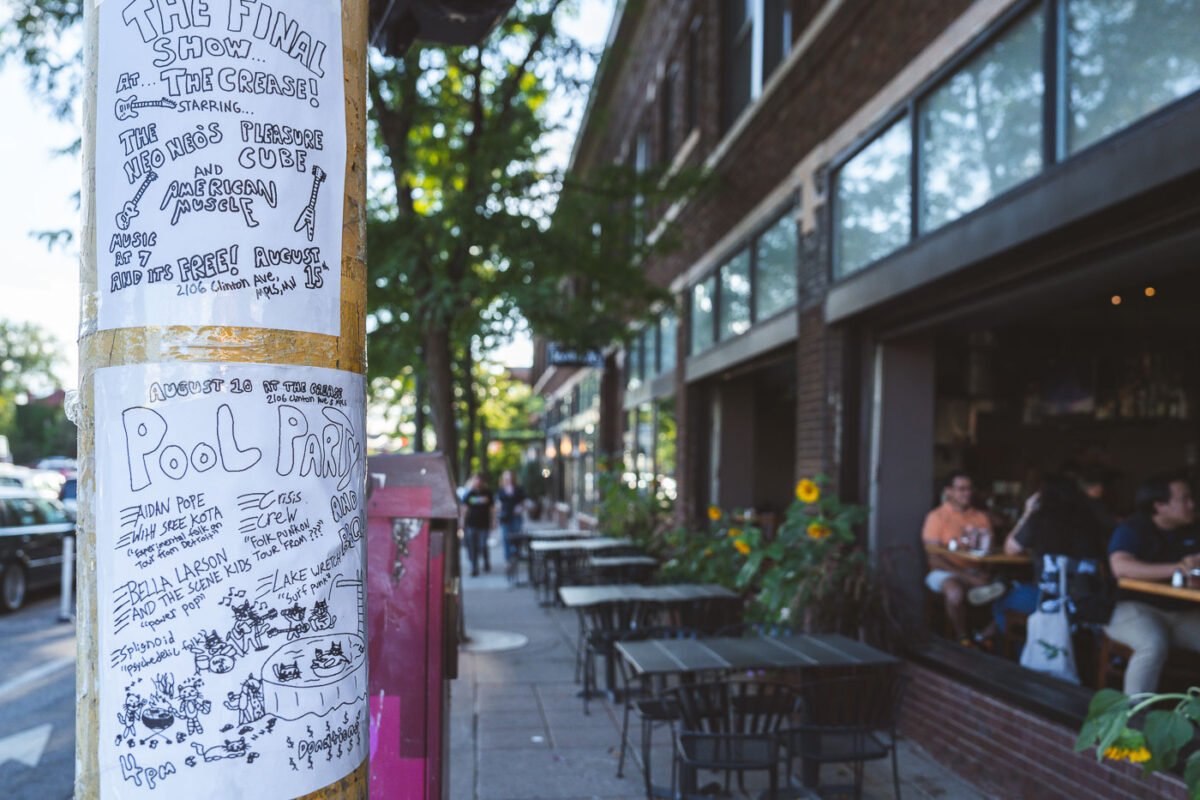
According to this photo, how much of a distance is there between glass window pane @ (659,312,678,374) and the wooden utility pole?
12591 mm

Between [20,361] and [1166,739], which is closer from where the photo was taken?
[1166,739]

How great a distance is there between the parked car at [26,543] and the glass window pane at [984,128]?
12024mm

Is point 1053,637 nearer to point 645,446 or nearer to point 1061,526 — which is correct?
point 1061,526

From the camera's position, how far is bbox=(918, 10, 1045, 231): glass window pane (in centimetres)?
541

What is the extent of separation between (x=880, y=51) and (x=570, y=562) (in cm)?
785

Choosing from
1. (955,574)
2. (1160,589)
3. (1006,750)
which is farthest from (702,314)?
(1006,750)

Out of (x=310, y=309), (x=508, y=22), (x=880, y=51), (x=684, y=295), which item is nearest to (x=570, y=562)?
(x=684, y=295)

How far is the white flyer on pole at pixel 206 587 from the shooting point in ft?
5.07

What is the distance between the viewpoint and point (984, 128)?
5.89 m

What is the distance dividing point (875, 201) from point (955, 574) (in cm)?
283

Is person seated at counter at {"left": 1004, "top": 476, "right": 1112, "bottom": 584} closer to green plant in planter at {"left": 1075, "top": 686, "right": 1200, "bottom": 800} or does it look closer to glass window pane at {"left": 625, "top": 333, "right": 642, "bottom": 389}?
green plant in planter at {"left": 1075, "top": 686, "right": 1200, "bottom": 800}

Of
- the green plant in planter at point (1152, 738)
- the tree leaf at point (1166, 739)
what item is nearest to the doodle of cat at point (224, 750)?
the green plant in planter at point (1152, 738)

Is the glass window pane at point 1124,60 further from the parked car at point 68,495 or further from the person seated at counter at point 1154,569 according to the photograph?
the parked car at point 68,495

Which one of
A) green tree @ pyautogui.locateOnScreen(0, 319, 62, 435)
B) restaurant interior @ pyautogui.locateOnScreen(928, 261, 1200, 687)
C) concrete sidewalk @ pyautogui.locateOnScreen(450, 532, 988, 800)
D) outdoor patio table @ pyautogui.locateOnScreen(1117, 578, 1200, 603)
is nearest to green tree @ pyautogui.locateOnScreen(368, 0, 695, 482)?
concrete sidewalk @ pyautogui.locateOnScreen(450, 532, 988, 800)
